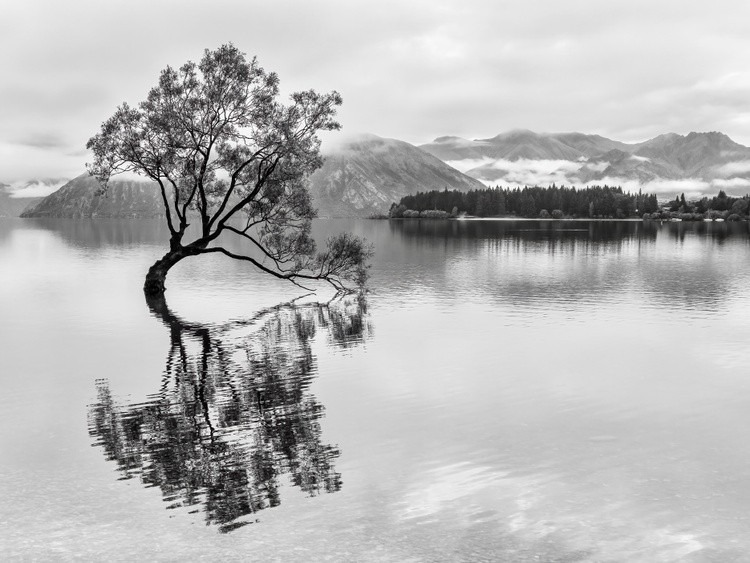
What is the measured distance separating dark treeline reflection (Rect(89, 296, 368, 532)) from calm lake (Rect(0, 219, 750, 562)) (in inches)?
5.2

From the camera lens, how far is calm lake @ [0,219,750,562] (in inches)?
673

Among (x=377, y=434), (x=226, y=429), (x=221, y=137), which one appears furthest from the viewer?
(x=221, y=137)

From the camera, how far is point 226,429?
2548cm

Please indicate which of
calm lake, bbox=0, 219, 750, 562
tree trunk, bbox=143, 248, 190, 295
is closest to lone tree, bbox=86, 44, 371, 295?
tree trunk, bbox=143, 248, 190, 295

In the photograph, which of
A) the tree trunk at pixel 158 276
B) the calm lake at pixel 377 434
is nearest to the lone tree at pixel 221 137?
the tree trunk at pixel 158 276

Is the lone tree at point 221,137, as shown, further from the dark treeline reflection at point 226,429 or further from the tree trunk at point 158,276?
the dark treeline reflection at point 226,429

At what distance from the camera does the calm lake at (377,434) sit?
673 inches

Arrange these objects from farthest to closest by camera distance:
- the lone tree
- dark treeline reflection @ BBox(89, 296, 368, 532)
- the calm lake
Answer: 1. the lone tree
2. dark treeline reflection @ BBox(89, 296, 368, 532)
3. the calm lake

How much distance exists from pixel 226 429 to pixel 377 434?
603 centimetres

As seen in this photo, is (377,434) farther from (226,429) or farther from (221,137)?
(221,137)

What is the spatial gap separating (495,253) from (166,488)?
115 meters

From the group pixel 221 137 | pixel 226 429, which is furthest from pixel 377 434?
pixel 221 137

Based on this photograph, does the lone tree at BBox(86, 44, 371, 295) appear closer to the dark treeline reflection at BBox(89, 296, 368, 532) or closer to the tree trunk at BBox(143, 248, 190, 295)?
the tree trunk at BBox(143, 248, 190, 295)

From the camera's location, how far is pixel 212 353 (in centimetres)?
4044
